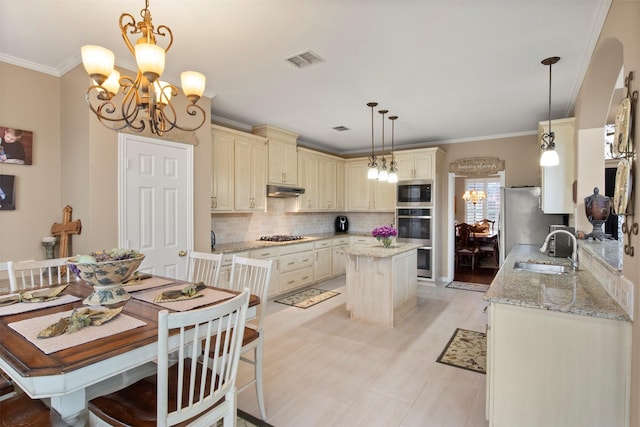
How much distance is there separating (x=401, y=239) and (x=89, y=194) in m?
4.74

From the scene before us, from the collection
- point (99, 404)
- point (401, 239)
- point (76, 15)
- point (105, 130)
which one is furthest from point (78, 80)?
point (401, 239)

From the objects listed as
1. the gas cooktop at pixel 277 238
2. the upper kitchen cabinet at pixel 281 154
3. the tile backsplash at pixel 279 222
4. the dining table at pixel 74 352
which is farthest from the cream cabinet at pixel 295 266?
the dining table at pixel 74 352

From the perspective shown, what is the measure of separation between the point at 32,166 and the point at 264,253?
262 cm

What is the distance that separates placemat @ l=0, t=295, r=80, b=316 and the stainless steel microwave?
505 cm

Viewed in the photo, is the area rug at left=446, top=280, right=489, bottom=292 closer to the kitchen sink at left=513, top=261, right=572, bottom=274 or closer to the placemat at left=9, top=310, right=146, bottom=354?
the kitchen sink at left=513, top=261, right=572, bottom=274

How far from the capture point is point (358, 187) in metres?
6.70

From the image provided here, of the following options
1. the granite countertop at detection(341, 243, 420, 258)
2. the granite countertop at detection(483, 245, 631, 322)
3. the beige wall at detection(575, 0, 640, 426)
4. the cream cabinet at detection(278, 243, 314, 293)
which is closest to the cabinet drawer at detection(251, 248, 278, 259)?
the cream cabinet at detection(278, 243, 314, 293)

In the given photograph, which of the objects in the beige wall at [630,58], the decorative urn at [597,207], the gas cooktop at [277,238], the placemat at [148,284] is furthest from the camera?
the gas cooktop at [277,238]

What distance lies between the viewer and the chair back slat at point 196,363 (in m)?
1.16

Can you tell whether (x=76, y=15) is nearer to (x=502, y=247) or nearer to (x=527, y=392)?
(x=527, y=392)

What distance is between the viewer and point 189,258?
2713 millimetres

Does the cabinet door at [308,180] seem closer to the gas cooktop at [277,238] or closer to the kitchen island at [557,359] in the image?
the gas cooktop at [277,238]

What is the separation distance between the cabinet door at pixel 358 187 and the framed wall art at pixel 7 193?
5.17 m

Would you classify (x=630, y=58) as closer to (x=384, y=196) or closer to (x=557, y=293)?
(x=557, y=293)
